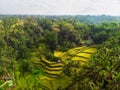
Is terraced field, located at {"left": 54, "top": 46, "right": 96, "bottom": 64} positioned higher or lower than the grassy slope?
higher

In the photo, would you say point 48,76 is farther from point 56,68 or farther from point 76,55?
point 76,55

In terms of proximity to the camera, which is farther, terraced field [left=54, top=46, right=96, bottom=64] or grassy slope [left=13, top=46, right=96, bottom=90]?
terraced field [left=54, top=46, right=96, bottom=64]

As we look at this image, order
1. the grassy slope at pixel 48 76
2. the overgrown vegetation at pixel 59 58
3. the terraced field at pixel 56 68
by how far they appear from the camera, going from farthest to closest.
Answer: the terraced field at pixel 56 68, the grassy slope at pixel 48 76, the overgrown vegetation at pixel 59 58

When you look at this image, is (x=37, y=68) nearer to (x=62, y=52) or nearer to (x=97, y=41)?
(x=62, y=52)

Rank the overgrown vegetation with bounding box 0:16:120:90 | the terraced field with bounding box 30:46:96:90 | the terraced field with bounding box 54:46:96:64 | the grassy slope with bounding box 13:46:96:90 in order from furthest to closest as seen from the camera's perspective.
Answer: the terraced field with bounding box 54:46:96:64 → the terraced field with bounding box 30:46:96:90 → the grassy slope with bounding box 13:46:96:90 → the overgrown vegetation with bounding box 0:16:120:90

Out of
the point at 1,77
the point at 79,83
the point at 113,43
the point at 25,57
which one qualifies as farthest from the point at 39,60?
the point at 79,83

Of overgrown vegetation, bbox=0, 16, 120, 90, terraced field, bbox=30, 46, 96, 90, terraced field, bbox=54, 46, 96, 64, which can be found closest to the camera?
overgrown vegetation, bbox=0, 16, 120, 90

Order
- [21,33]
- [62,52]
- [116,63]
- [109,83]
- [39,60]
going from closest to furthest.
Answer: [109,83] < [116,63] < [39,60] < [62,52] < [21,33]

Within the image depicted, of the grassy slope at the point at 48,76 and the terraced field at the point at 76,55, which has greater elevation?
the terraced field at the point at 76,55

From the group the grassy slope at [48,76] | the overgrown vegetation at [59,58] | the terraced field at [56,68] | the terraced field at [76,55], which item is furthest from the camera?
the terraced field at [76,55]

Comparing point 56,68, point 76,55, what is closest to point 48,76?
point 56,68

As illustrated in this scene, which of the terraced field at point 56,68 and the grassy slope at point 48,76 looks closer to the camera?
the grassy slope at point 48,76
